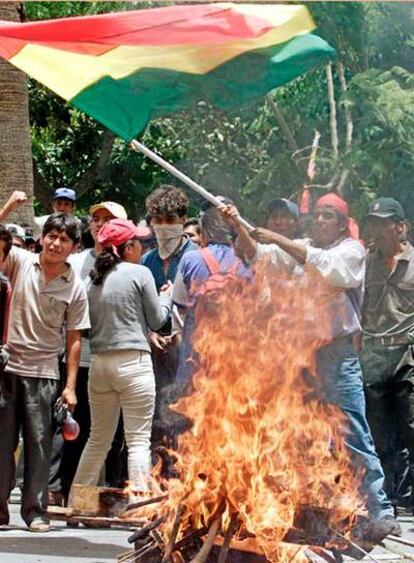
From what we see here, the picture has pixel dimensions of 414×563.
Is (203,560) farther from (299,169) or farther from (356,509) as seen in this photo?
(299,169)

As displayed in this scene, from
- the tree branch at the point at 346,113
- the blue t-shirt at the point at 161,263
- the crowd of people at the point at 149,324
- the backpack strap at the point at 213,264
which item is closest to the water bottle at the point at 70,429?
the crowd of people at the point at 149,324

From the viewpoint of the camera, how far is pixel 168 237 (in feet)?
32.0

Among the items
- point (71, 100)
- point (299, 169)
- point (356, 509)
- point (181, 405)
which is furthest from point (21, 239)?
Result: point (299, 169)

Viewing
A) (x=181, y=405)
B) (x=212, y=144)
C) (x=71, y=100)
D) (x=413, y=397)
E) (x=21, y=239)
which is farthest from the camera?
(x=212, y=144)

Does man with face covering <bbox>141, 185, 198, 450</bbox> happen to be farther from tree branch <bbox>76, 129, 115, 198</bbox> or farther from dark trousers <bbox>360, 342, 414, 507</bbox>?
tree branch <bbox>76, 129, 115, 198</bbox>

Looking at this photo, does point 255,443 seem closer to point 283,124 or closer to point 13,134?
point 13,134

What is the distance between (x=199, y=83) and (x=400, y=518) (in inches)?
138

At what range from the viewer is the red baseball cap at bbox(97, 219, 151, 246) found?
9102 mm

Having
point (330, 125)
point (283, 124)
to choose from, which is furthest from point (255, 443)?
point (330, 125)

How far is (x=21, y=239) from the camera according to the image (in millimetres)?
10992

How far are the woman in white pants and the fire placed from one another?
1453 mm

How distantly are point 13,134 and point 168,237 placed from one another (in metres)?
4.66

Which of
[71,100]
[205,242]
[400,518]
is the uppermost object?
[71,100]

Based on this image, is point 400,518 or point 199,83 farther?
point 400,518
